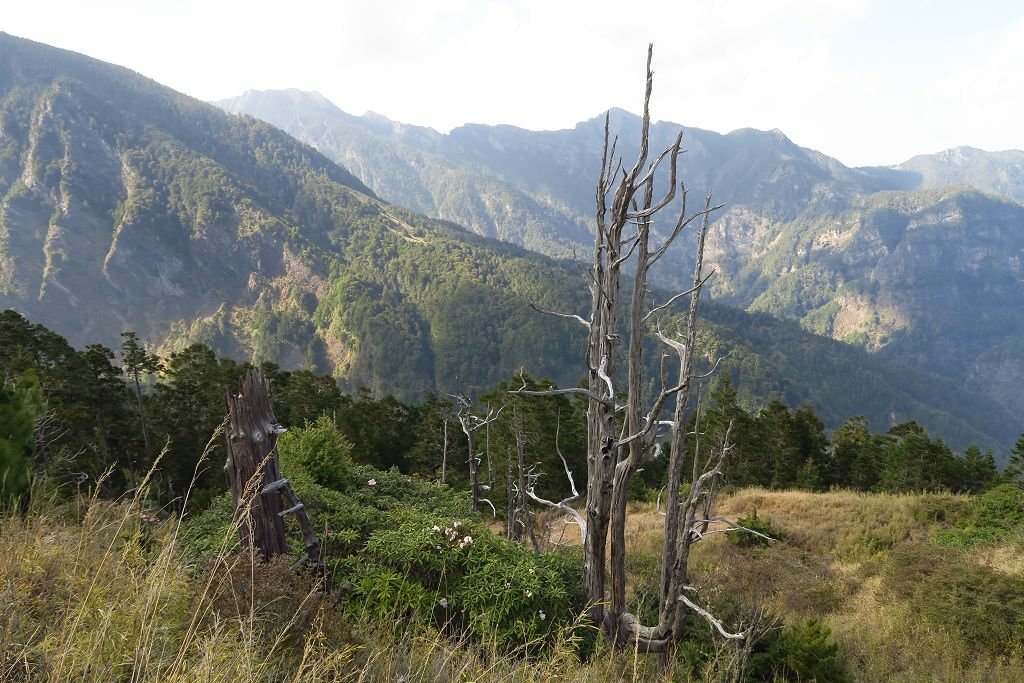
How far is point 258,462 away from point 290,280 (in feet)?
522

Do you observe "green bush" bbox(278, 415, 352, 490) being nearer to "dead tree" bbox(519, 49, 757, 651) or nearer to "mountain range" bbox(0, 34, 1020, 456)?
"dead tree" bbox(519, 49, 757, 651)

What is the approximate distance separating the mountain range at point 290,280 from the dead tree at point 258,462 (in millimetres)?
103969

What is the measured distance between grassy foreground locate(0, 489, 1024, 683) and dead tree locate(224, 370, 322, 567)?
1.06 feet

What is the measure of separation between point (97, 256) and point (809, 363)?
A: 200806 mm

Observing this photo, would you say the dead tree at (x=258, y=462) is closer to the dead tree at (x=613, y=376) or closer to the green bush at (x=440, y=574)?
the green bush at (x=440, y=574)

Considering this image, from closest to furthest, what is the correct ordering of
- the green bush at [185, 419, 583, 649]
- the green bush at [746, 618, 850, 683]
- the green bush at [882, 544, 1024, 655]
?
the green bush at [185, 419, 583, 649] < the green bush at [746, 618, 850, 683] < the green bush at [882, 544, 1024, 655]

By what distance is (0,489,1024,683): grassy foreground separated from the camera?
2178 mm

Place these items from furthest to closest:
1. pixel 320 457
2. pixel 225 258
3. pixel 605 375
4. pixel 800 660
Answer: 1. pixel 225 258
2. pixel 320 457
3. pixel 800 660
4. pixel 605 375

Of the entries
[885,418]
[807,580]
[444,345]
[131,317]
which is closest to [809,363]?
[885,418]

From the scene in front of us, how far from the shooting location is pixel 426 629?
3.91 m

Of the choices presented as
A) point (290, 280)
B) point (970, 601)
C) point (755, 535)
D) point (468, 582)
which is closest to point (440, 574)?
point (468, 582)

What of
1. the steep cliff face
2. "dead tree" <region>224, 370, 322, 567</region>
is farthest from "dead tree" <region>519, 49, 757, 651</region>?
the steep cliff face

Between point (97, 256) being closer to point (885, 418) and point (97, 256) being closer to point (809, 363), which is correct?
point (809, 363)

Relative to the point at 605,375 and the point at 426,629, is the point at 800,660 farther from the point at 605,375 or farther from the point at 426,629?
the point at 426,629
